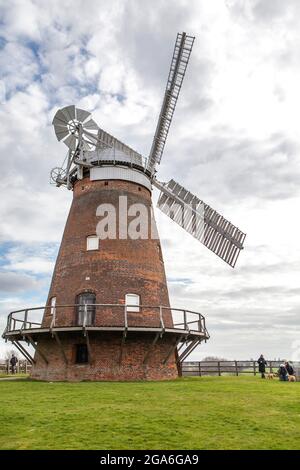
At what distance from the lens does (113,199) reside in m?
18.4

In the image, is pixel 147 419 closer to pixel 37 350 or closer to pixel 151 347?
pixel 151 347

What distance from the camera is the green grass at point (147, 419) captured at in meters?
6.62

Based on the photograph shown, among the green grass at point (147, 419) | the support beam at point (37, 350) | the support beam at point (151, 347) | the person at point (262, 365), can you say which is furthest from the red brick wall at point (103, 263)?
the person at point (262, 365)

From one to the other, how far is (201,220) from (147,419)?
13720 mm

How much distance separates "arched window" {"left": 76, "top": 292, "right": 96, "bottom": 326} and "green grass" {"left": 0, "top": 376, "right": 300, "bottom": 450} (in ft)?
11.9

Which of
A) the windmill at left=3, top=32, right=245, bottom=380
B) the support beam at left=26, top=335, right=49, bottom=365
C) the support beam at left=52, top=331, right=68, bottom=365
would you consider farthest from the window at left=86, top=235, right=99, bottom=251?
the support beam at left=26, top=335, right=49, bottom=365

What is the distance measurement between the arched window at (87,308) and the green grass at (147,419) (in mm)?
3630

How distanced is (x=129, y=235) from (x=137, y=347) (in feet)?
15.6

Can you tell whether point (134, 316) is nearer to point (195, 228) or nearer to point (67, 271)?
point (67, 271)

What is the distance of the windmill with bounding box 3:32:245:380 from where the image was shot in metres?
15.7

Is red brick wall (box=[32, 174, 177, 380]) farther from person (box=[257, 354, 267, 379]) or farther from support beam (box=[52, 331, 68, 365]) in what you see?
person (box=[257, 354, 267, 379])
